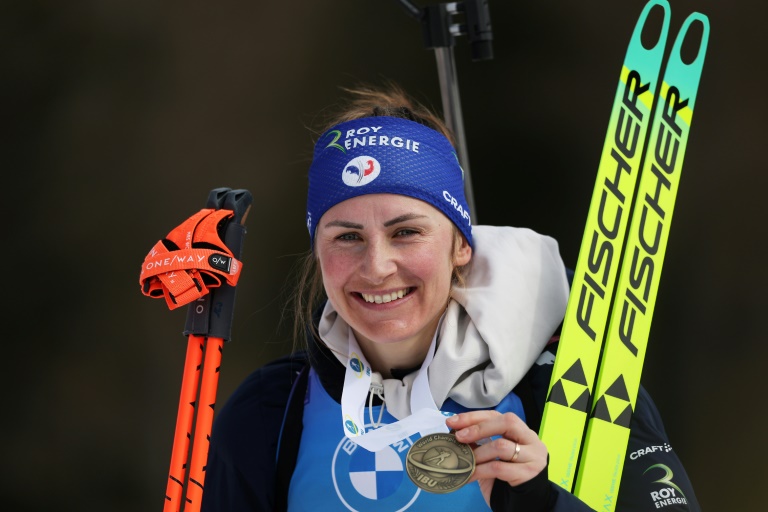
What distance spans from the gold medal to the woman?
20 centimetres

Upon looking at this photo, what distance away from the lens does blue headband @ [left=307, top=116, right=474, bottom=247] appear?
1.90 m

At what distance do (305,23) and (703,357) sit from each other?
1.74m

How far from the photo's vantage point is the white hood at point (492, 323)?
191 centimetres

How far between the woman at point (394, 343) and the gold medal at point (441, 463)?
20 cm

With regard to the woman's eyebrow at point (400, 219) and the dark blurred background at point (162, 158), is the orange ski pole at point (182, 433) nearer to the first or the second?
the woman's eyebrow at point (400, 219)

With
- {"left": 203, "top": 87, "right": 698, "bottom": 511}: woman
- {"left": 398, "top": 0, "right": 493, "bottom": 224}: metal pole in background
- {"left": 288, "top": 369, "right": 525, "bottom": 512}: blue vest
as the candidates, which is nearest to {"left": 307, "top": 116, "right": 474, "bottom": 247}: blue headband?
{"left": 203, "top": 87, "right": 698, "bottom": 511}: woman

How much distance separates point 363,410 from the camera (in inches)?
77.9

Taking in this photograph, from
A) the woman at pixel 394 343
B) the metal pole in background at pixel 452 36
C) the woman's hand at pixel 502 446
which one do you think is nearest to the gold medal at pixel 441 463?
the woman's hand at pixel 502 446

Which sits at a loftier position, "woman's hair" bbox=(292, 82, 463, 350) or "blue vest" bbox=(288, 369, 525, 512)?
"woman's hair" bbox=(292, 82, 463, 350)

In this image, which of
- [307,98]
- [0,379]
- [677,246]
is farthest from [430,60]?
[0,379]

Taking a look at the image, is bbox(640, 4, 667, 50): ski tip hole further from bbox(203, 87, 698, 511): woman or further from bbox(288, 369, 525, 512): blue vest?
bbox(288, 369, 525, 512): blue vest

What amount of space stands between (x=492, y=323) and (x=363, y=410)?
1.02 ft

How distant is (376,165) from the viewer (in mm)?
1906

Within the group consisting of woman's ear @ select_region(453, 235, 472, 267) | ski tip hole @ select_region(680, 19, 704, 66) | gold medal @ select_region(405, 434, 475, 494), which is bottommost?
gold medal @ select_region(405, 434, 475, 494)
